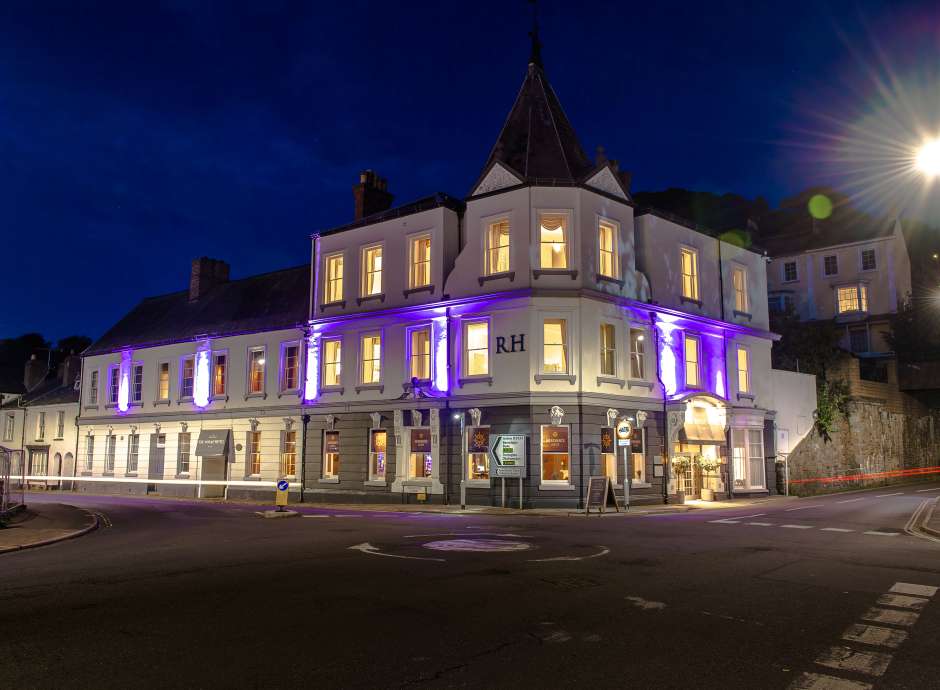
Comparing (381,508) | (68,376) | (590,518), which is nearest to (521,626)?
(590,518)

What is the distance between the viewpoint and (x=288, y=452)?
111 feet

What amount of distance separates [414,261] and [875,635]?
2494 centimetres

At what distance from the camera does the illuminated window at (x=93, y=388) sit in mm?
44031

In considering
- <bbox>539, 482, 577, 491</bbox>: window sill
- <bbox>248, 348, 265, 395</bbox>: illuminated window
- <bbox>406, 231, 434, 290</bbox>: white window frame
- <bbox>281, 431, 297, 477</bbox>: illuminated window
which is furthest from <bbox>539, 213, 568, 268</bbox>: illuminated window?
<bbox>248, 348, 265, 395</bbox>: illuminated window

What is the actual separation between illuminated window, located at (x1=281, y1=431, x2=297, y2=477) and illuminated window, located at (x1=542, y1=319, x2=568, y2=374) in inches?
509

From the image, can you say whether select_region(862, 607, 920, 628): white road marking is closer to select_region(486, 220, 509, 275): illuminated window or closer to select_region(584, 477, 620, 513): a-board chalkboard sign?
select_region(584, 477, 620, 513): a-board chalkboard sign

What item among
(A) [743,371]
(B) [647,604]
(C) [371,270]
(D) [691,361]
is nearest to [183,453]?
(C) [371,270]

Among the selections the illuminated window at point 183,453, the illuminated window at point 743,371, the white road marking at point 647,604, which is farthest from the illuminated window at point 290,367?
the white road marking at point 647,604

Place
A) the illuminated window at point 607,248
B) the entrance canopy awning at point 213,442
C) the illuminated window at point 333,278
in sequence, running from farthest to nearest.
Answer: the entrance canopy awning at point 213,442 → the illuminated window at point 333,278 → the illuminated window at point 607,248

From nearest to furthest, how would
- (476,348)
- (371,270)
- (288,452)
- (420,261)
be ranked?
(476,348), (420,261), (371,270), (288,452)

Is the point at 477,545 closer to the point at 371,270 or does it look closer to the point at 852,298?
the point at 371,270

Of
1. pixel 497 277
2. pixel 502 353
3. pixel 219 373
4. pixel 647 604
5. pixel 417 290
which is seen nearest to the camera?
pixel 647 604

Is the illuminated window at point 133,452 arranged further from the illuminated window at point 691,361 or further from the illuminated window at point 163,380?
the illuminated window at point 691,361

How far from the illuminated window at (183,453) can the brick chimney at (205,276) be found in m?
8.86
